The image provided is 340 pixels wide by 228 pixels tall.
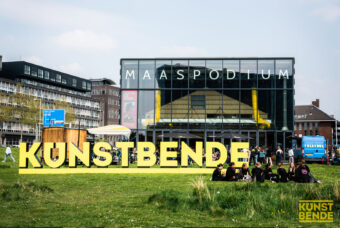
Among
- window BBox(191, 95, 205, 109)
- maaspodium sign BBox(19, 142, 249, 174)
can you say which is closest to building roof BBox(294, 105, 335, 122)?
window BBox(191, 95, 205, 109)

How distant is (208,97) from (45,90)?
230ft

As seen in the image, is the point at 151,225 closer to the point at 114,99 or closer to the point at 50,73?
the point at 50,73

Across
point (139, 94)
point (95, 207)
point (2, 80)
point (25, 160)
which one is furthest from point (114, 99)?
point (95, 207)

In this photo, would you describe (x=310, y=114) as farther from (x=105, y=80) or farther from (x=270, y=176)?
(x=270, y=176)

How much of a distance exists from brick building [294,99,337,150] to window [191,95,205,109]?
73118 millimetres

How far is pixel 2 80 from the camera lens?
8594 cm

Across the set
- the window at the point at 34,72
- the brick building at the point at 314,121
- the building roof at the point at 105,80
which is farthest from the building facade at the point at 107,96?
the brick building at the point at 314,121

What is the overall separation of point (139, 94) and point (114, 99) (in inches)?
3575

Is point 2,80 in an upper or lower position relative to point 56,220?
upper

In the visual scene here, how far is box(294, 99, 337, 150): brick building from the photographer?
106m

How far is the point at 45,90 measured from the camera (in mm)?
101625

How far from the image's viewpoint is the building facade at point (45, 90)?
89.2 meters

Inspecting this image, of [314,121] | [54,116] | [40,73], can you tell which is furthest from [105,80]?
[54,116]

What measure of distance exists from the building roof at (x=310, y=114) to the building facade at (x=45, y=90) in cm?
5713
